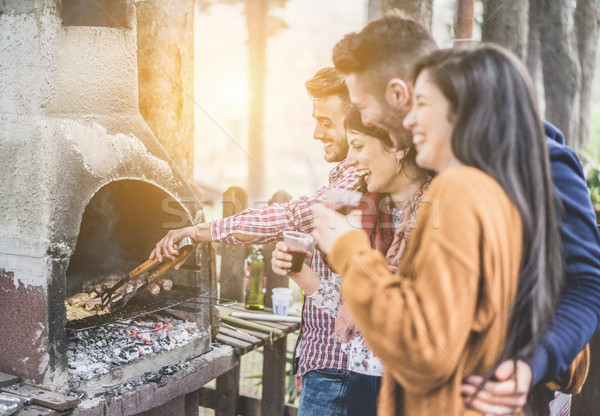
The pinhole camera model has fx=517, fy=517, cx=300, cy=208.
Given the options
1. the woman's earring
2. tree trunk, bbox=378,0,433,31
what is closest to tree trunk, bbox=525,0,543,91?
tree trunk, bbox=378,0,433,31

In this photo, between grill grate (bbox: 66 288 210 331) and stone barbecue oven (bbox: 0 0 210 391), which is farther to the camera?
grill grate (bbox: 66 288 210 331)

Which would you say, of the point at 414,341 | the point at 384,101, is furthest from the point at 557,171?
the point at 414,341

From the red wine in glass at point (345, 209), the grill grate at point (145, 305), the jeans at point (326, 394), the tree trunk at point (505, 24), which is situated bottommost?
the jeans at point (326, 394)

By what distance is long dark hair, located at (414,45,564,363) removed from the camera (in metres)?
1.15

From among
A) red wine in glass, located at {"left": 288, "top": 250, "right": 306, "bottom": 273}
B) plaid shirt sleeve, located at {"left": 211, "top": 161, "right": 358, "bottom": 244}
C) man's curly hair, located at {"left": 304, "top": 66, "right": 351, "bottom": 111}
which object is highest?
man's curly hair, located at {"left": 304, "top": 66, "right": 351, "bottom": 111}

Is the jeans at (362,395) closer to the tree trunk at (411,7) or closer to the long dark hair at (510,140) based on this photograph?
the long dark hair at (510,140)

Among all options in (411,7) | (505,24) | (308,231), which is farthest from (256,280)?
(505,24)

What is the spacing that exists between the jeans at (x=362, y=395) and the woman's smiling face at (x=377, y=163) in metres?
0.82

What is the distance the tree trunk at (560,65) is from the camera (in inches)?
245

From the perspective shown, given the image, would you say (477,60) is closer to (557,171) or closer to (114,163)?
(557,171)

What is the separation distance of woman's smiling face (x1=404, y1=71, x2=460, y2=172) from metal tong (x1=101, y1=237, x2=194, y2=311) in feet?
4.97

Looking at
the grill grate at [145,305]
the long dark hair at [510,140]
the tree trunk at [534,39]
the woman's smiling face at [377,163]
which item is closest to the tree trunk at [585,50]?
the tree trunk at [534,39]

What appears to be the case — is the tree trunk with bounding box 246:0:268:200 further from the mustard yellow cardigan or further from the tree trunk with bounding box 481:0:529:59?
the mustard yellow cardigan

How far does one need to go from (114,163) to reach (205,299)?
0.94 meters
